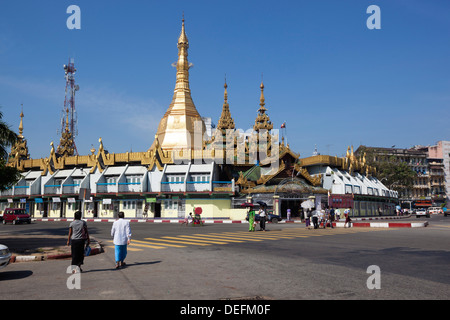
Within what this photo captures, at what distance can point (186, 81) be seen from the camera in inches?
2584

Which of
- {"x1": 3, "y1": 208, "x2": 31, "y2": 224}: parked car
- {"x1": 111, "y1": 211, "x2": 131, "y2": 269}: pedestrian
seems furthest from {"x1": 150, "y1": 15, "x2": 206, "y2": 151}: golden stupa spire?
{"x1": 111, "y1": 211, "x2": 131, "y2": 269}: pedestrian

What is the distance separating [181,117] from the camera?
201 feet

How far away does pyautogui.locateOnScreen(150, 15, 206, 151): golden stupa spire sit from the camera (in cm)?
5961

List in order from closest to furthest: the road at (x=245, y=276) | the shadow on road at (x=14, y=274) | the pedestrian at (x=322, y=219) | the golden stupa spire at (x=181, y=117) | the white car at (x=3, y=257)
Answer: the road at (x=245, y=276), the shadow on road at (x=14, y=274), the white car at (x=3, y=257), the pedestrian at (x=322, y=219), the golden stupa spire at (x=181, y=117)

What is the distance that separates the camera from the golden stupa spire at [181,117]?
59.6 meters

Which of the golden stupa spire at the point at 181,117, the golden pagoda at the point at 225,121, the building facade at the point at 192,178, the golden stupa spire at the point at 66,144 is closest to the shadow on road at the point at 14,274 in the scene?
the building facade at the point at 192,178

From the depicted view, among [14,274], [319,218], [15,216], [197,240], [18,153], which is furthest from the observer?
[18,153]

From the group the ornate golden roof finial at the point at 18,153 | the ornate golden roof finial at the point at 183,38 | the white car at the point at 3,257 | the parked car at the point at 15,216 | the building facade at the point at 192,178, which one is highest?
the ornate golden roof finial at the point at 183,38

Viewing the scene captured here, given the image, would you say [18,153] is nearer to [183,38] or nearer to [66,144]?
[66,144]

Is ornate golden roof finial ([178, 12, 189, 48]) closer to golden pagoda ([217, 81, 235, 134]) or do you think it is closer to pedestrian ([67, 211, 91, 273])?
golden pagoda ([217, 81, 235, 134])

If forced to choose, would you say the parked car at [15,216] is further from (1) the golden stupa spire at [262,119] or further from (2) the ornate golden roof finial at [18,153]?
(1) the golden stupa spire at [262,119]

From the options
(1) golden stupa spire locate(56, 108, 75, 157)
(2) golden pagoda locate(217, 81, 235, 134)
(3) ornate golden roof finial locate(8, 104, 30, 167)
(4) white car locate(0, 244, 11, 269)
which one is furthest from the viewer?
(1) golden stupa spire locate(56, 108, 75, 157)

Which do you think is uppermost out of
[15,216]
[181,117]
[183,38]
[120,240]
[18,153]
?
[183,38]

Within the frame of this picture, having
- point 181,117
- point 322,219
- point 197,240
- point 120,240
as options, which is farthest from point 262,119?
point 120,240
